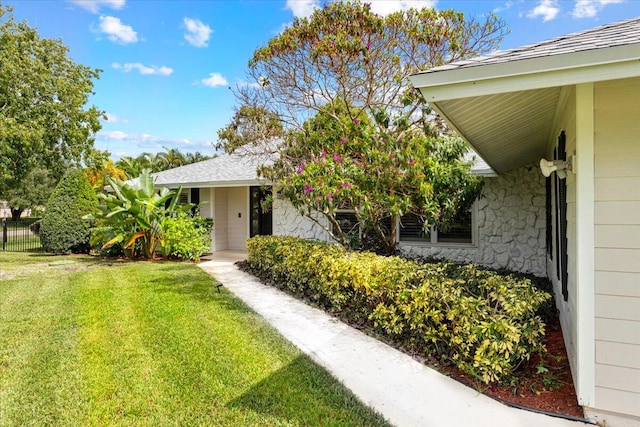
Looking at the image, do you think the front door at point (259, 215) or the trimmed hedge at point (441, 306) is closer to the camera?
the trimmed hedge at point (441, 306)

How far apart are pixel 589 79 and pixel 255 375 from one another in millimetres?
4005

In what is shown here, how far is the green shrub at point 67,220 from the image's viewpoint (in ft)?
47.4

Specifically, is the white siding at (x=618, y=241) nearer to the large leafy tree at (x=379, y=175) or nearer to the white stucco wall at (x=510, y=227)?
the large leafy tree at (x=379, y=175)

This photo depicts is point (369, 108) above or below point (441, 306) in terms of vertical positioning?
above

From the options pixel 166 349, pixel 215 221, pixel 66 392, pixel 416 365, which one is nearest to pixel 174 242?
pixel 215 221

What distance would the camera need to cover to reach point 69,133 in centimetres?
2028

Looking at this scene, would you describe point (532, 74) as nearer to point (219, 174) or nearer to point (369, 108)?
point (369, 108)

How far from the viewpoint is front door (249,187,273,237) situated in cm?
1420

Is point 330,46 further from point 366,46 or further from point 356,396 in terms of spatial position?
point 356,396

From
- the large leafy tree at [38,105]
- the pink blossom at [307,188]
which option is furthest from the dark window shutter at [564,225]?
the large leafy tree at [38,105]

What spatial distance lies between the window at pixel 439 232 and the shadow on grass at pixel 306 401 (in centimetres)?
671

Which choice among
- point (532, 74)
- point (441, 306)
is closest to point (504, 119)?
point (532, 74)

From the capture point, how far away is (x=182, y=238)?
12625mm

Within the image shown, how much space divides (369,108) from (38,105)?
59.9 feet
